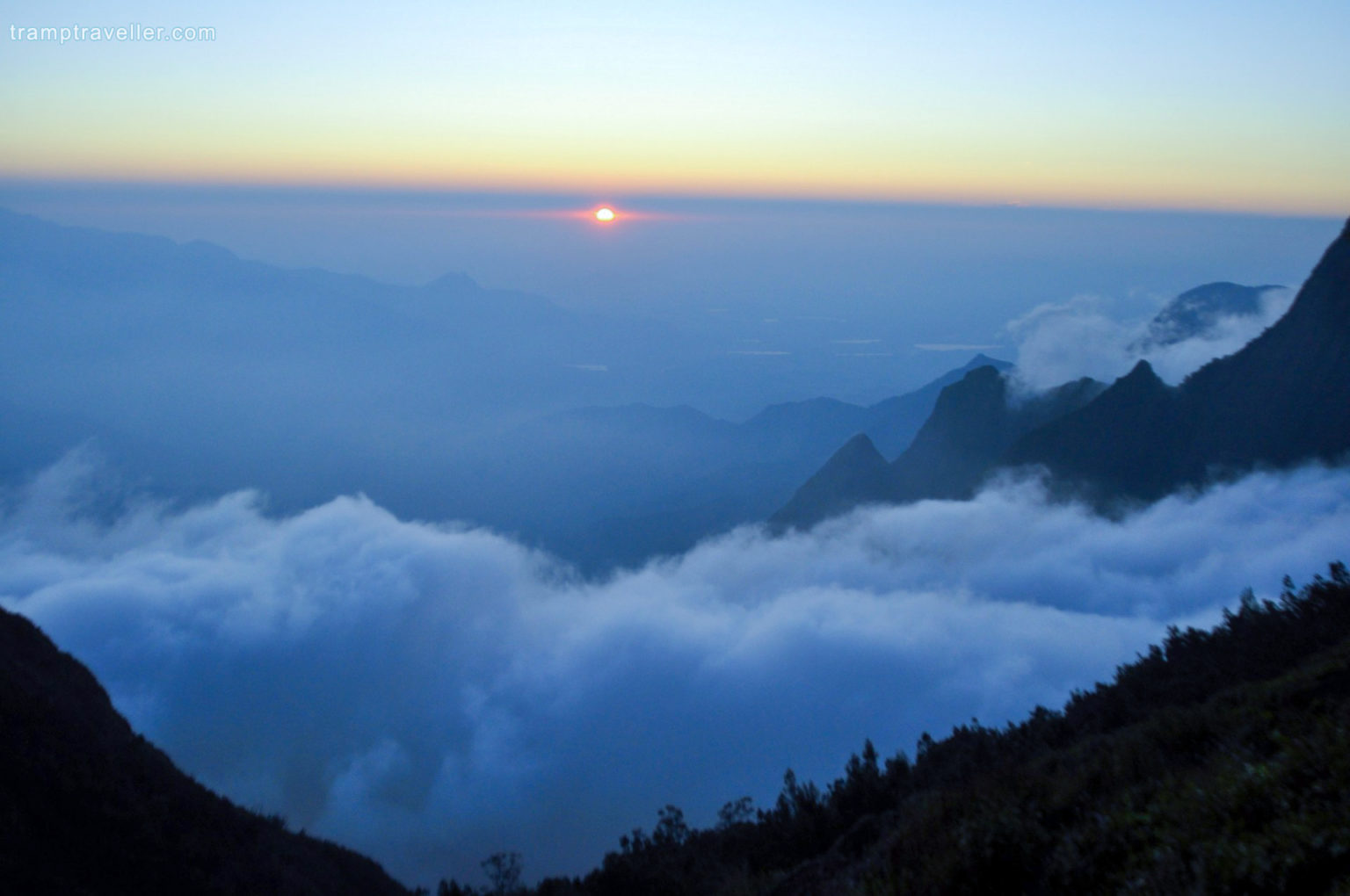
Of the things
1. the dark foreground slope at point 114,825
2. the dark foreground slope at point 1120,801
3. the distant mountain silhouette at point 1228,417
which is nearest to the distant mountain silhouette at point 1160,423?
the distant mountain silhouette at point 1228,417

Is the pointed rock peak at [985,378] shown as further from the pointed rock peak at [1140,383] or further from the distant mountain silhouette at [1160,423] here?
the pointed rock peak at [1140,383]

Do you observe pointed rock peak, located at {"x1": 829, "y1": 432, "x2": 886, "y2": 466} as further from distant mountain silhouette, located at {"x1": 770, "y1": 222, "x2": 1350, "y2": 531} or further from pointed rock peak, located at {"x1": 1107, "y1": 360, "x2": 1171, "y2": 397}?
pointed rock peak, located at {"x1": 1107, "y1": 360, "x2": 1171, "y2": 397}

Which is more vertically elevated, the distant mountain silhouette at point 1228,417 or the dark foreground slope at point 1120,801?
the distant mountain silhouette at point 1228,417

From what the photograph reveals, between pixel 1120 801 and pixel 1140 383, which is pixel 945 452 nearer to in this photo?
pixel 1140 383

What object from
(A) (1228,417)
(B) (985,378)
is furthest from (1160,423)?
(B) (985,378)

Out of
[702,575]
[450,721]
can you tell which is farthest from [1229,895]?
[702,575]

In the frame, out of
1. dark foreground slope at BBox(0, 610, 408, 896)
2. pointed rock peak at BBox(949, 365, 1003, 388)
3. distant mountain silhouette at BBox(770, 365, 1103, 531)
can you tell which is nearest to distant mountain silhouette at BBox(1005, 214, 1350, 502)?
distant mountain silhouette at BBox(770, 365, 1103, 531)
